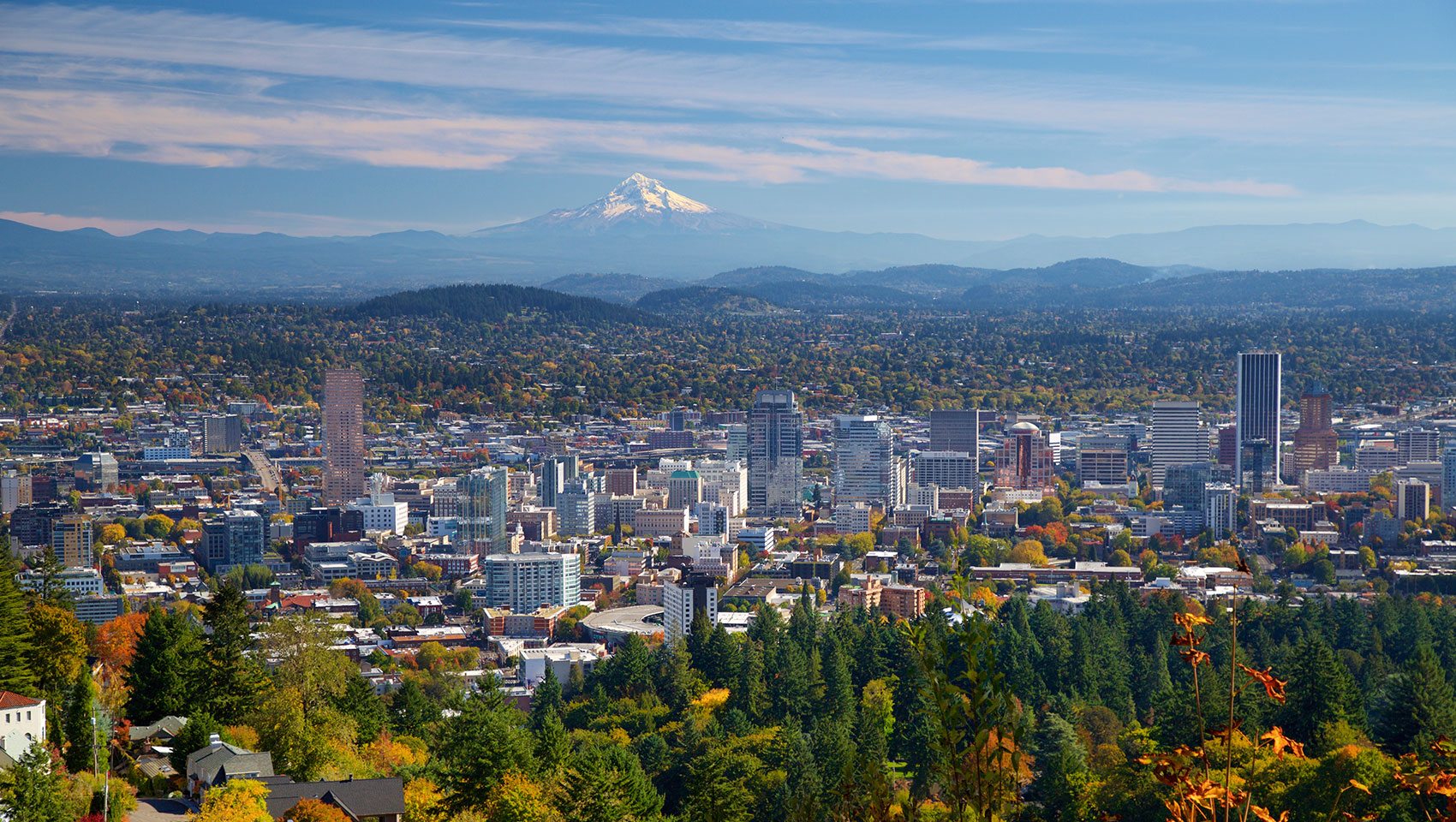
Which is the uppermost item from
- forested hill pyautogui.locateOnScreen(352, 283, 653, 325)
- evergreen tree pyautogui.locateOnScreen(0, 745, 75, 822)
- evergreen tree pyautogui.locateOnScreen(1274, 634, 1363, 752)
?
forested hill pyautogui.locateOnScreen(352, 283, 653, 325)

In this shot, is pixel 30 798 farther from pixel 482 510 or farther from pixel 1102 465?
pixel 1102 465

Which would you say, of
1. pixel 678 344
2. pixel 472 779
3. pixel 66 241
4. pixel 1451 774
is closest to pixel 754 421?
pixel 678 344

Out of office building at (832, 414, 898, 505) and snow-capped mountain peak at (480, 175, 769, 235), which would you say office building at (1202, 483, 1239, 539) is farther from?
snow-capped mountain peak at (480, 175, 769, 235)

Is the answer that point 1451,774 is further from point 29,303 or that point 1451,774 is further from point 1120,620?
point 29,303

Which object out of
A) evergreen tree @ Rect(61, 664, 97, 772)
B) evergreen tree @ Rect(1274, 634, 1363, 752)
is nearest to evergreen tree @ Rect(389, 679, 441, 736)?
evergreen tree @ Rect(61, 664, 97, 772)

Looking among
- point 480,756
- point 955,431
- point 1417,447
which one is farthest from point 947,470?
point 480,756

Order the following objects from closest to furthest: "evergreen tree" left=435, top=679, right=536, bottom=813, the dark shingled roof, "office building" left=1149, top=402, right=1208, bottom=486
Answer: the dark shingled roof
"evergreen tree" left=435, top=679, right=536, bottom=813
"office building" left=1149, top=402, right=1208, bottom=486
